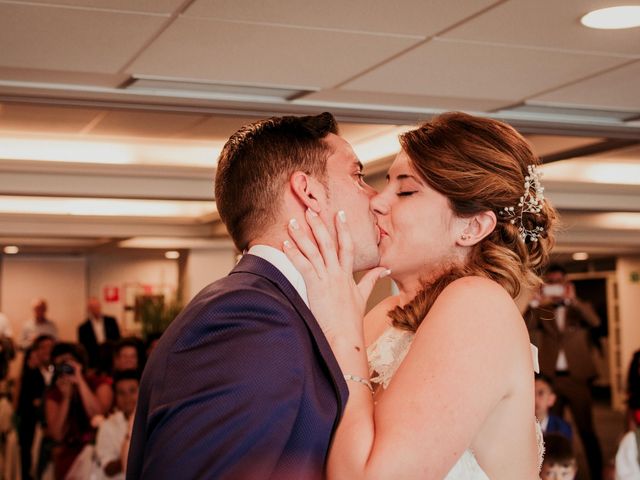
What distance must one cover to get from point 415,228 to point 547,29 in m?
1.56

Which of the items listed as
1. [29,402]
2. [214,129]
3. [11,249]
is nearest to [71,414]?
[29,402]

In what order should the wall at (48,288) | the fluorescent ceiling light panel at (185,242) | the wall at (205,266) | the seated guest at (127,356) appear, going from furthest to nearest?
the wall at (48,288) < the wall at (205,266) < the fluorescent ceiling light panel at (185,242) < the seated guest at (127,356)

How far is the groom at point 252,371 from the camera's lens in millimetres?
1398

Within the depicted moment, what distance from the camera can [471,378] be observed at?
180 centimetres

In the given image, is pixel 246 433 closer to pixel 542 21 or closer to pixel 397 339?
pixel 397 339

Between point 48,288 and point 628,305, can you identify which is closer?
point 628,305

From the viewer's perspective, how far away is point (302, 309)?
163 centimetres

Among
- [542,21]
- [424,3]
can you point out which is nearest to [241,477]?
[424,3]

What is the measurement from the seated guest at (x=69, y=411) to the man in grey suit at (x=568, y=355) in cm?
320

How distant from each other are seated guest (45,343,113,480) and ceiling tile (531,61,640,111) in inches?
139

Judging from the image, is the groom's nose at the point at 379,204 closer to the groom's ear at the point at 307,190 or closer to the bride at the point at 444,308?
the bride at the point at 444,308

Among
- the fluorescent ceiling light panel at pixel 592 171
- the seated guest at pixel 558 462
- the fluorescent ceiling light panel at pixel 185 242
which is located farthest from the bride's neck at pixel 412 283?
the fluorescent ceiling light panel at pixel 185 242

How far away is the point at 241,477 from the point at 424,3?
6.89 ft

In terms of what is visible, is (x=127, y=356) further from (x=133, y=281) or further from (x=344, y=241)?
(x=133, y=281)
